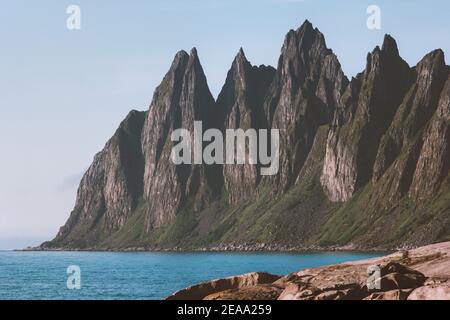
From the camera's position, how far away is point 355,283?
3741 cm

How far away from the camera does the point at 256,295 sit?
38656 mm

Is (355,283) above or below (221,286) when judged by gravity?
above

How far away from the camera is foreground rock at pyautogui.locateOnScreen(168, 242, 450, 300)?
34.3m

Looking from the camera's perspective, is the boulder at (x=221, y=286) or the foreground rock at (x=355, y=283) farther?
the boulder at (x=221, y=286)

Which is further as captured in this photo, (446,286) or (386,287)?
(386,287)

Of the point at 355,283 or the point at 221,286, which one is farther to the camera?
the point at 221,286

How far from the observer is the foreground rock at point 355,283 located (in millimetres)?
34312

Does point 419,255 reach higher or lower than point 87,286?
higher

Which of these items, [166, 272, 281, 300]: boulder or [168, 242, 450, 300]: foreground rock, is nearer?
[168, 242, 450, 300]: foreground rock
